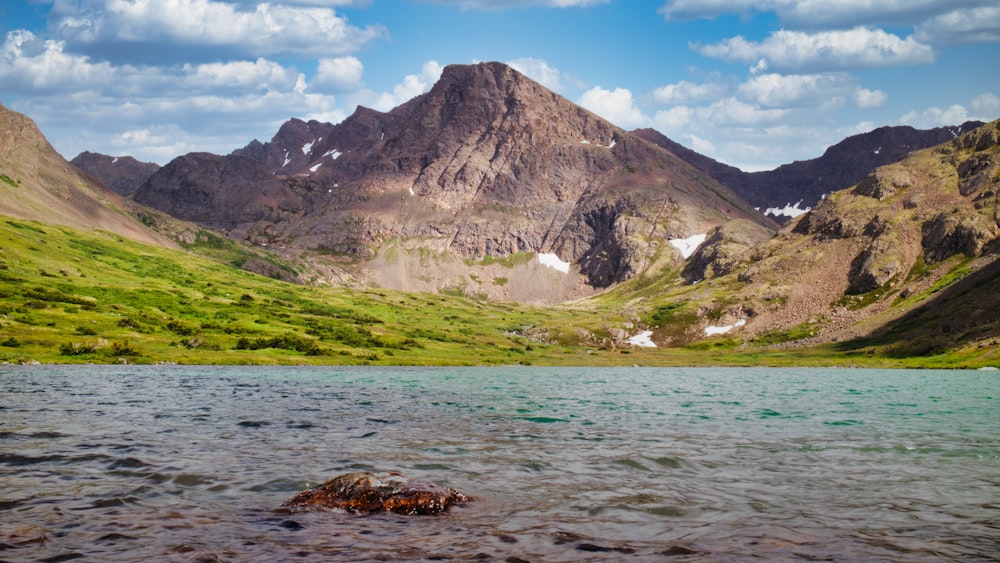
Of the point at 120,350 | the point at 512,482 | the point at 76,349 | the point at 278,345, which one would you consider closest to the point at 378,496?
the point at 512,482

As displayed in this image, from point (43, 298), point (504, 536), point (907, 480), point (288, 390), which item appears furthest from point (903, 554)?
point (43, 298)

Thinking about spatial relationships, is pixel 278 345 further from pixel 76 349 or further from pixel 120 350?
pixel 76 349

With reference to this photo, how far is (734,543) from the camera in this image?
62.3 feet

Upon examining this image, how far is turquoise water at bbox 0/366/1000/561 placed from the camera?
1850cm

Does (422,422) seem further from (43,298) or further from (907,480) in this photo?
(43,298)

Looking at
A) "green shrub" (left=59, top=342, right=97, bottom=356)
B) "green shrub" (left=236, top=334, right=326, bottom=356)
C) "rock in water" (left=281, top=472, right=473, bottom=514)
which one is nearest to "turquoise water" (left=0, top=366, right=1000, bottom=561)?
"rock in water" (left=281, top=472, right=473, bottom=514)

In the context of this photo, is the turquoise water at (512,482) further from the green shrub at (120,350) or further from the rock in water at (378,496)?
the green shrub at (120,350)

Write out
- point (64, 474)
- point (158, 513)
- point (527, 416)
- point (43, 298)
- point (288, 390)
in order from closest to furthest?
1. point (158, 513)
2. point (64, 474)
3. point (527, 416)
4. point (288, 390)
5. point (43, 298)

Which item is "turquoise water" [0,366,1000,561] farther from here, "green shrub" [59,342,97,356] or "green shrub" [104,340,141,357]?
"green shrub" [104,340,141,357]

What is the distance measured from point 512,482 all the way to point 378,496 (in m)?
7.06

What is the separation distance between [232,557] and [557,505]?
11.1 m

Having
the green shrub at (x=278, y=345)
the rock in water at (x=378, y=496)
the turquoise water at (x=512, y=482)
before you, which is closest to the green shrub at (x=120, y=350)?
the green shrub at (x=278, y=345)

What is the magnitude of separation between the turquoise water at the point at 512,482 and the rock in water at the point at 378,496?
2.62ft

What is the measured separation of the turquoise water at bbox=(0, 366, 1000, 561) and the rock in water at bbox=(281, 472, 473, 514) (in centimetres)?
80
